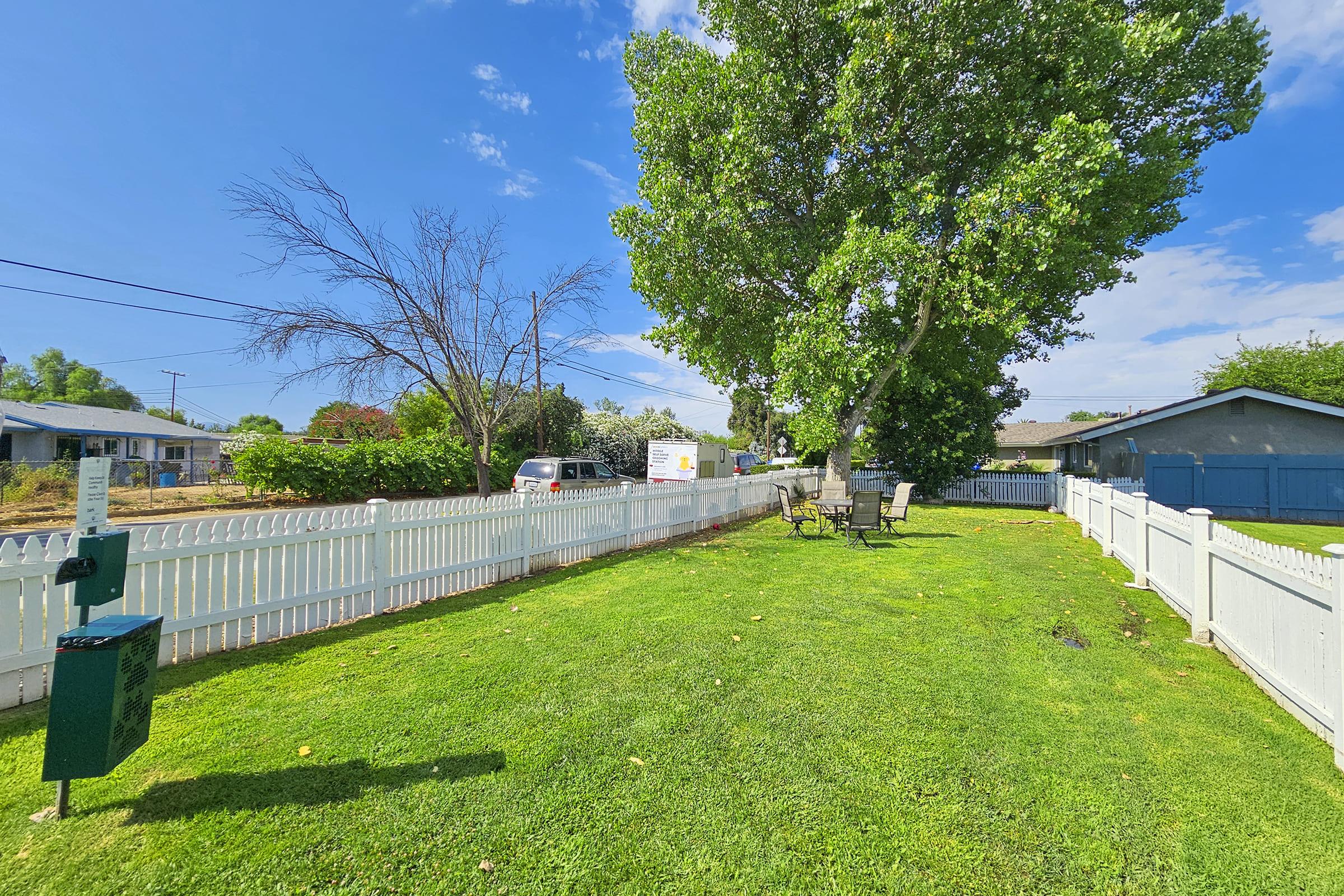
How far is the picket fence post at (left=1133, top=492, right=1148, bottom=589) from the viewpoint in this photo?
6523 millimetres

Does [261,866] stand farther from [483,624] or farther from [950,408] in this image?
[950,408]

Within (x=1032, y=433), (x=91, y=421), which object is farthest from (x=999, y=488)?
(x=91, y=421)

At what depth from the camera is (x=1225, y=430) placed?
1670cm

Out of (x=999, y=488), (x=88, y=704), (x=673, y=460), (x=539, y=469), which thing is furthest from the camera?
(x=673, y=460)

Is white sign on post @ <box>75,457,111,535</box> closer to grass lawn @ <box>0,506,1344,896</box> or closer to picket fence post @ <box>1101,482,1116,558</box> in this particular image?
grass lawn @ <box>0,506,1344,896</box>

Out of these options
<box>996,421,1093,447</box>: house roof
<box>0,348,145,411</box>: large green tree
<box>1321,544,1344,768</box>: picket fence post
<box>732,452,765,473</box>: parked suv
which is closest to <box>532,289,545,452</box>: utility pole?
<box>732,452,765,473</box>: parked suv

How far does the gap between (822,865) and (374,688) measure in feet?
10.2

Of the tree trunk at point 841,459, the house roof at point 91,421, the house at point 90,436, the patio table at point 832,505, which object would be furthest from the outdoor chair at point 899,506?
the house roof at point 91,421

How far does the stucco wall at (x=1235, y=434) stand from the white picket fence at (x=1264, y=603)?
15.3 m

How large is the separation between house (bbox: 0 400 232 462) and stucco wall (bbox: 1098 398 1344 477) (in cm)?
3531

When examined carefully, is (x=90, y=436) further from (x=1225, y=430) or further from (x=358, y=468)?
(x=1225, y=430)

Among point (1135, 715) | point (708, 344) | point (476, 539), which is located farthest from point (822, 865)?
point (708, 344)

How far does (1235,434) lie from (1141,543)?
1574 cm

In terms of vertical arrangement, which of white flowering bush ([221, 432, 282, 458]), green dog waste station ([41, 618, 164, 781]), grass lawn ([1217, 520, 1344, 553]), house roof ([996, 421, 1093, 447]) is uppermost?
house roof ([996, 421, 1093, 447])
